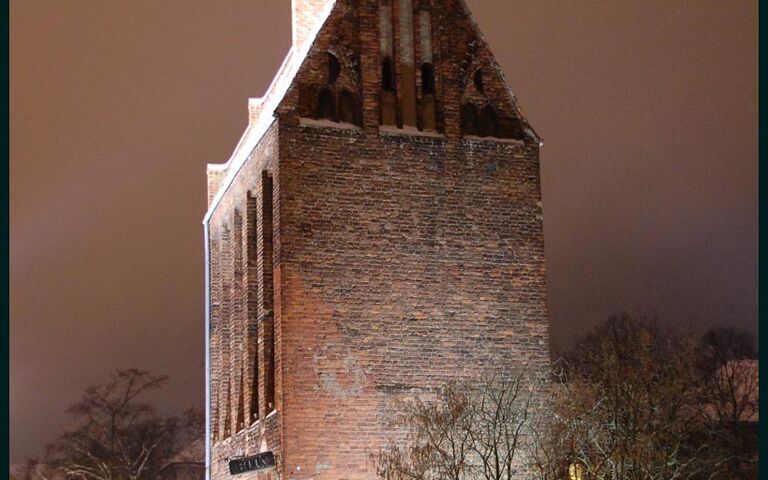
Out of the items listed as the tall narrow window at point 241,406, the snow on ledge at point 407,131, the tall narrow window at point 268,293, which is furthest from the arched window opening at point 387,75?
the tall narrow window at point 241,406

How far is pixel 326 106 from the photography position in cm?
2402

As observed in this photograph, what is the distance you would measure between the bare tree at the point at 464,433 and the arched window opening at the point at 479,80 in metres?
5.20

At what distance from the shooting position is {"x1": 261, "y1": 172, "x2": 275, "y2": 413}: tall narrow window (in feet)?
76.9

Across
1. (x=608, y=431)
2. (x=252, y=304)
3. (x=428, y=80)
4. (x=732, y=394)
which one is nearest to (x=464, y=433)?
(x=608, y=431)

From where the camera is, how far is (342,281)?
76.0 feet

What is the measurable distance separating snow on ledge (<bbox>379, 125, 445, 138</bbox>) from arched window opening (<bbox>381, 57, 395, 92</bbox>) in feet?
2.53

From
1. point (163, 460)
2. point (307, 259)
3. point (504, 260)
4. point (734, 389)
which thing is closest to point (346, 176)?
point (307, 259)

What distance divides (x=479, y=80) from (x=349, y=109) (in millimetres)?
2578

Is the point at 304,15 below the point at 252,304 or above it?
above

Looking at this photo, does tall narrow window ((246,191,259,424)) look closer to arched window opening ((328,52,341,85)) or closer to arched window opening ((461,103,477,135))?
arched window opening ((328,52,341,85))

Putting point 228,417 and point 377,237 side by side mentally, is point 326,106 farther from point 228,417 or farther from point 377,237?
point 228,417

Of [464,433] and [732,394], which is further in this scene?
[732,394]

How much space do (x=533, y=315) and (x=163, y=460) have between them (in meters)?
33.3

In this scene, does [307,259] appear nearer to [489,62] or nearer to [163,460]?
[489,62]
